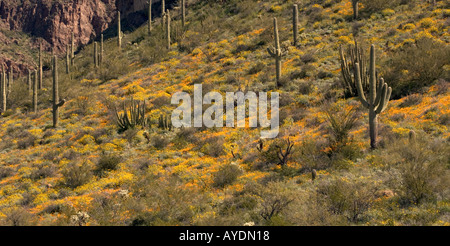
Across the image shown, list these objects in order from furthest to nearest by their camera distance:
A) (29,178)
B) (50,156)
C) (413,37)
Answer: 1. (413,37)
2. (50,156)
3. (29,178)

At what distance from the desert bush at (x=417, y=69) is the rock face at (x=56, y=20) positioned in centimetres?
5686

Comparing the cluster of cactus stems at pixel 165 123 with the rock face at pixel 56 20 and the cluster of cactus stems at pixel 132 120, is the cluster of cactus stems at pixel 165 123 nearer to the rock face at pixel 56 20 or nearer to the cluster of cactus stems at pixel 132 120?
the cluster of cactus stems at pixel 132 120

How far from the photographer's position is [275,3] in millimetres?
35156

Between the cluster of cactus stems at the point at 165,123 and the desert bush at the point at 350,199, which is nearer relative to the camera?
the desert bush at the point at 350,199

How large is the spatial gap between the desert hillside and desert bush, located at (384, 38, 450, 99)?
0.21ft

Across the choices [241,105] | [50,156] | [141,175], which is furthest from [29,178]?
[241,105]

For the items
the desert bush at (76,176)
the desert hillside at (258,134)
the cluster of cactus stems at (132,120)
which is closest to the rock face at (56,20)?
the desert hillside at (258,134)

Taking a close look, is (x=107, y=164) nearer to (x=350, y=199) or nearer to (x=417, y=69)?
(x=350, y=199)

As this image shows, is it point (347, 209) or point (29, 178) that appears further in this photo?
point (29, 178)

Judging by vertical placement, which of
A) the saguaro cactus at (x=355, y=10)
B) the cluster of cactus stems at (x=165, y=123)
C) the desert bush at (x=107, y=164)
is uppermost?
the saguaro cactus at (x=355, y=10)

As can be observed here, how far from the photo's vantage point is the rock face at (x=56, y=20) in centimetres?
6488

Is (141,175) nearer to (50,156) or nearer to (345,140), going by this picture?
(50,156)

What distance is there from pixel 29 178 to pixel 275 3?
1133 inches

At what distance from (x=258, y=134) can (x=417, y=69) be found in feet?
25.9
